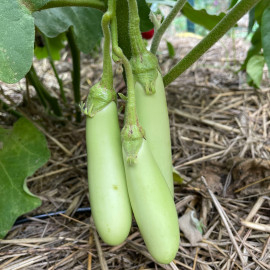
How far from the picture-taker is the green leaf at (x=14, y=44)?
542 millimetres

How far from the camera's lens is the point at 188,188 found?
93cm

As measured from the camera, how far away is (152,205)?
1.84 feet

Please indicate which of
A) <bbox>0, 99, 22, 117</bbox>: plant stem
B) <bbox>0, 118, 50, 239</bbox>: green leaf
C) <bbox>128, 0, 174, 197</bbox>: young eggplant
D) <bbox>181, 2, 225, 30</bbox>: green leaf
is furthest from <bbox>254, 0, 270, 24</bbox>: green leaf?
<bbox>0, 99, 22, 117</bbox>: plant stem

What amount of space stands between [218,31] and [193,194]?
42 cm

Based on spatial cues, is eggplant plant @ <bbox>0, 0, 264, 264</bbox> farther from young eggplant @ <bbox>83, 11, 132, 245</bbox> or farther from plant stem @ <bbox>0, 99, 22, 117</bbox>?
plant stem @ <bbox>0, 99, 22, 117</bbox>

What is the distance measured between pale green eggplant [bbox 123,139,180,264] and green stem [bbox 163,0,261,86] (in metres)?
0.25

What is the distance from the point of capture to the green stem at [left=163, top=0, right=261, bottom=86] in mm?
641

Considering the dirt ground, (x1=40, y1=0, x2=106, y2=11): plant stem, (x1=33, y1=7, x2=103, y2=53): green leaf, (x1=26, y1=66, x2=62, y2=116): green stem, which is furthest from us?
(x1=26, y1=66, x2=62, y2=116): green stem

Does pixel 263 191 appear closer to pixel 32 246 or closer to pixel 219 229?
pixel 219 229

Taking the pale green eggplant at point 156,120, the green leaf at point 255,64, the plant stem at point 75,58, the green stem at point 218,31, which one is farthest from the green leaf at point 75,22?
the green leaf at point 255,64

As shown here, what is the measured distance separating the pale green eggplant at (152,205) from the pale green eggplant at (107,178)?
2 cm

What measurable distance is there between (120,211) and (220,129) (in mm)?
723

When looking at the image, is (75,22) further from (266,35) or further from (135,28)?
(266,35)

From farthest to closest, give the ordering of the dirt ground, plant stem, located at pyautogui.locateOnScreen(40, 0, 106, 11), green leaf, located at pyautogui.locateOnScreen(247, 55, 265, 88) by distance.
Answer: green leaf, located at pyautogui.locateOnScreen(247, 55, 265, 88), the dirt ground, plant stem, located at pyautogui.locateOnScreen(40, 0, 106, 11)
